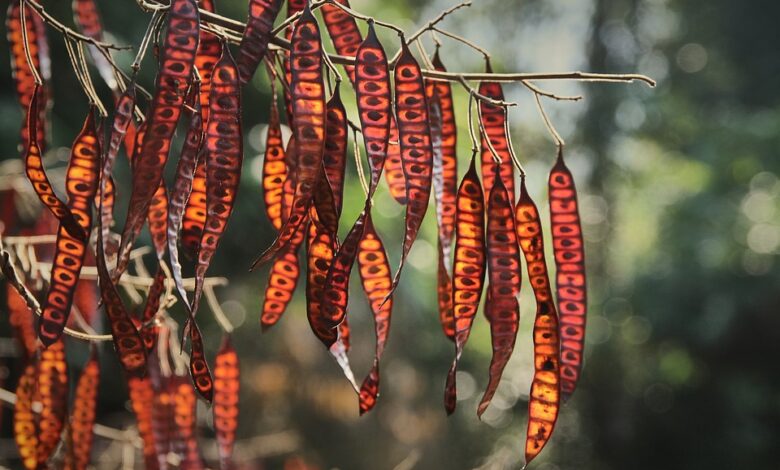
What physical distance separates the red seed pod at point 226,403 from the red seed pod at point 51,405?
222 millimetres

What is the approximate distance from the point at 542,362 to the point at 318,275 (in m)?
0.29

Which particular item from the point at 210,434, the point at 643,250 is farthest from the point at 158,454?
the point at 643,250

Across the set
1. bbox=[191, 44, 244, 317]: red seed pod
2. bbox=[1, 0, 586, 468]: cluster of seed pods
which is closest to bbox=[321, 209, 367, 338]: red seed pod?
bbox=[1, 0, 586, 468]: cluster of seed pods

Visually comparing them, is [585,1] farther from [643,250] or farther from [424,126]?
[424,126]

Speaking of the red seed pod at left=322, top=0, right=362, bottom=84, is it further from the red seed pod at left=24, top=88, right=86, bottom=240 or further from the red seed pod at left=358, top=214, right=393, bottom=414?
the red seed pod at left=24, top=88, right=86, bottom=240

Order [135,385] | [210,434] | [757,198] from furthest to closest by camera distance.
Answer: [757,198], [210,434], [135,385]

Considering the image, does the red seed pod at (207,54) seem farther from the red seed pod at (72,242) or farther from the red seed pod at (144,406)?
the red seed pod at (144,406)

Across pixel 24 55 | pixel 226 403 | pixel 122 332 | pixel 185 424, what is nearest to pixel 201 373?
pixel 122 332

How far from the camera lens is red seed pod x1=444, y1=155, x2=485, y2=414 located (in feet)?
3.43

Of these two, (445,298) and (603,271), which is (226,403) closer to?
(445,298)

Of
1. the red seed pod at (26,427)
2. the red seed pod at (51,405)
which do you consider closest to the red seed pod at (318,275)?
the red seed pod at (51,405)

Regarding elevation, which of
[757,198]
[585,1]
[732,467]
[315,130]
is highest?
[585,1]

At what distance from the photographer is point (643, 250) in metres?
11.4

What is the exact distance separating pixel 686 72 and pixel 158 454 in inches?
459
